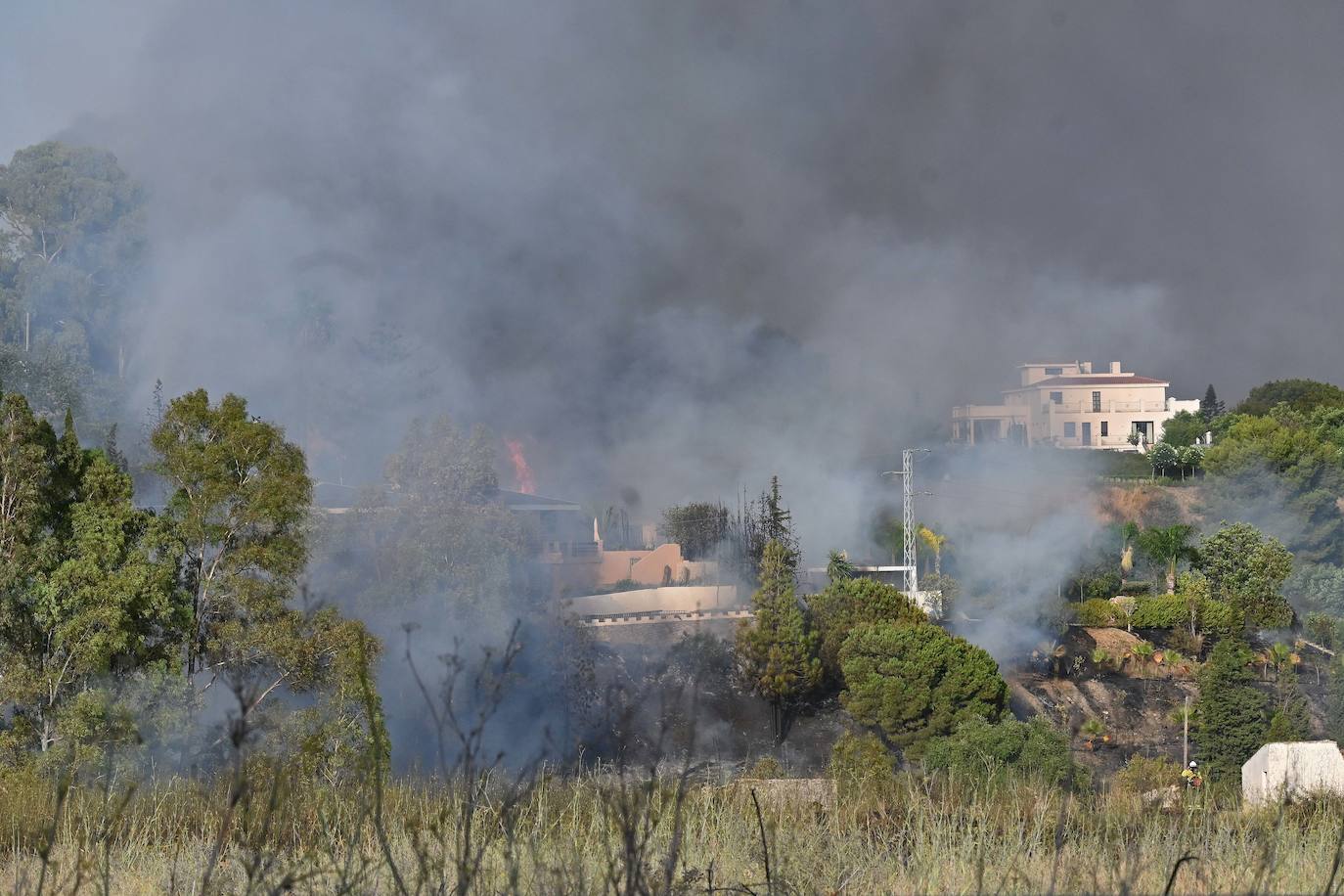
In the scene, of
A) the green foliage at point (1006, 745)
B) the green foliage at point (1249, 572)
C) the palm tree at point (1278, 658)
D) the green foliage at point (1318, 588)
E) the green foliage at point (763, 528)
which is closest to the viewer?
the green foliage at point (1006, 745)

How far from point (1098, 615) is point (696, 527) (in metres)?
8.94

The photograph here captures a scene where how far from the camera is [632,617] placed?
2453 centimetres

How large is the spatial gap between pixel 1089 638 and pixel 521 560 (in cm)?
1212

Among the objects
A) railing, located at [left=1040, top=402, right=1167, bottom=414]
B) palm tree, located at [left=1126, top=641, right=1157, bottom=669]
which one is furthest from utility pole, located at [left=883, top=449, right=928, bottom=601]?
railing, located at [left=1040, top=402, right=1167, bottom=414]

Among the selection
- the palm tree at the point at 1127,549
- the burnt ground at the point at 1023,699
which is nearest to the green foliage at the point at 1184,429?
the palm tree at the point at 1127,549

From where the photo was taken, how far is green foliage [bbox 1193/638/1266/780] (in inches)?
688

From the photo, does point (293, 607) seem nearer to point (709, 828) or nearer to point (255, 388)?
point (709, 828)

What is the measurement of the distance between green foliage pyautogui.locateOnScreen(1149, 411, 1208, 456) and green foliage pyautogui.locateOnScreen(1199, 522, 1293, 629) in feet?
41.9

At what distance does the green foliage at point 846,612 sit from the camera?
2206cm

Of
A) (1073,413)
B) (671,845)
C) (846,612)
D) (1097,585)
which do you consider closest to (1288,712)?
(846,612)

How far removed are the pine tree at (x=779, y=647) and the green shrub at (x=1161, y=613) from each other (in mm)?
8395

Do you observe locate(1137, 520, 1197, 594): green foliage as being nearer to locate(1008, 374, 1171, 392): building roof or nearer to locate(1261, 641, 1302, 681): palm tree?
locate(1261, 641, 1302, 681): palm tree

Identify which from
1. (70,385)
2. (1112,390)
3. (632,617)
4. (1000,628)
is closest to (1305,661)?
(1000,628)

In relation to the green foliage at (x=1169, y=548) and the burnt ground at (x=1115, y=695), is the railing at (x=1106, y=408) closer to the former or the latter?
the green foliage at (x=1169, y=548)
